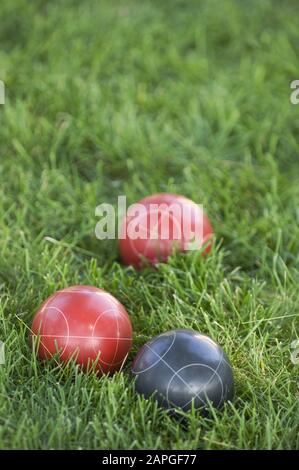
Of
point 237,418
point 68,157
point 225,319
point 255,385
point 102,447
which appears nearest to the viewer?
point 102,447

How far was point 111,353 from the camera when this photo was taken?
2615 millimetres

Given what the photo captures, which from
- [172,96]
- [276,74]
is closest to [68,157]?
[172,96]

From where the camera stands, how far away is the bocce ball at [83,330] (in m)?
2.57

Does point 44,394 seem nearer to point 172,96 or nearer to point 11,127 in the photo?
point 11,127

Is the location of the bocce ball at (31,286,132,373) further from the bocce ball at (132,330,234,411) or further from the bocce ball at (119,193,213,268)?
the bocce ball at (119,193,213,268)

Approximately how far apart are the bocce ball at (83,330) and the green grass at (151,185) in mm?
73

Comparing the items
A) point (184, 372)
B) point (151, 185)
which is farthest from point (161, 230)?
point (184, 372)

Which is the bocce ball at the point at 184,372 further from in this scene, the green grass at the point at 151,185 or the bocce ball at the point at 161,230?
the bocce ball at the point at 161,230

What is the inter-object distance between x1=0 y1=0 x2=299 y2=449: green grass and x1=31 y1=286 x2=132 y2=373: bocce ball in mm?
73

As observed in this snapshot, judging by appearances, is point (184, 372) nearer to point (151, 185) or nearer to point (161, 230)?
point (161, 230)

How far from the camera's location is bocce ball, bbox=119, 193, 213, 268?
317cm

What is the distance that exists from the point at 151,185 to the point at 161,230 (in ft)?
2.27

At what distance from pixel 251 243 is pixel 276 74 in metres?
1.67

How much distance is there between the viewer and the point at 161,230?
3.16m
